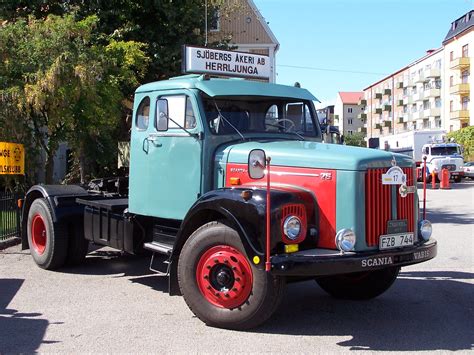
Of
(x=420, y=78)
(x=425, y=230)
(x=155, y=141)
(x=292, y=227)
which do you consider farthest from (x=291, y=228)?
(x=420, y=78)

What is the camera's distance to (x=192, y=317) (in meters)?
5.98

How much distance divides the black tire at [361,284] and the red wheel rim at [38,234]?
4.46 meters

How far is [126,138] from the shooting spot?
16.8 metres

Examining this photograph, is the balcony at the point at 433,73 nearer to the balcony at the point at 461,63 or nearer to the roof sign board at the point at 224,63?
the balcony at the point at 461,63

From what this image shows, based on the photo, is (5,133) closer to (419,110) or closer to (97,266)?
(97,266)

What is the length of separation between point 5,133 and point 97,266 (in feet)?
14.2

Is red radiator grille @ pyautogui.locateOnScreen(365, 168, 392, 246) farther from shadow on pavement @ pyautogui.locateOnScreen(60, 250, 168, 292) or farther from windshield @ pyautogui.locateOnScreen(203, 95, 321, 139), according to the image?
shadow on pavement @ pyautogui.locateOnScreen(60, 250, 168, 292)

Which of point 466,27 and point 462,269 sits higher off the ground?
point 466,27

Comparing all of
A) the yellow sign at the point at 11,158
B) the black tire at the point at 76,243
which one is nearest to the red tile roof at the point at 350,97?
the yellow sign at the point at 11,158

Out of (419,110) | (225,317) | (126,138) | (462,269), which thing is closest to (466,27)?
(419,110)

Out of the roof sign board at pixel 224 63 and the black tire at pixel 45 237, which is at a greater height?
the roof sign board at pixel 224 63

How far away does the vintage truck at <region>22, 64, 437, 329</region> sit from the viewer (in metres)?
5.18

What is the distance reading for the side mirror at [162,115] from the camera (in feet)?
21.3

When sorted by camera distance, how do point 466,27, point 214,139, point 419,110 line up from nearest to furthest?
1. point 214,139
2. point 466,27
3. point 419,110
